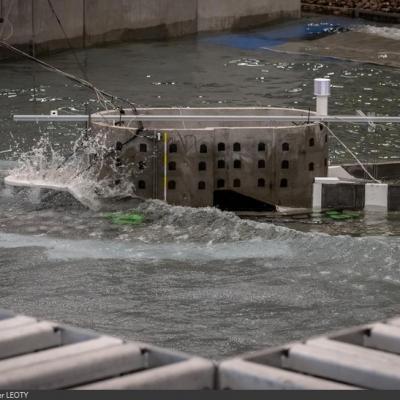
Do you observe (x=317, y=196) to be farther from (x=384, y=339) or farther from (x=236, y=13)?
(x=236, y=13)

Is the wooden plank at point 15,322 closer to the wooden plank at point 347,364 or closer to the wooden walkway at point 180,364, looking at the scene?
the wooden walkway at point 180,364

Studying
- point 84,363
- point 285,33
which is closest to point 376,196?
point 84,363

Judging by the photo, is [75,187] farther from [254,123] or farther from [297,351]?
[297,351]

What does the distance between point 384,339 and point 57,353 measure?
2504 millimetres

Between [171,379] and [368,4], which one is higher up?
[368,4]

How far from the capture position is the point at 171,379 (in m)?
9.01

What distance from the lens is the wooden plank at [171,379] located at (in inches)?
351

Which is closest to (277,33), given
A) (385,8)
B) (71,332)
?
(385,8)

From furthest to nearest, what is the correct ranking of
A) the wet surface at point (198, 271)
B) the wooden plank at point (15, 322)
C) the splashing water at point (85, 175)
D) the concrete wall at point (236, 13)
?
A: the concrete wall at point (236, 13)
the splashing water at point (85, 175)
the wet surface at point (198, 271)
the wooden plank at point (15, 322)

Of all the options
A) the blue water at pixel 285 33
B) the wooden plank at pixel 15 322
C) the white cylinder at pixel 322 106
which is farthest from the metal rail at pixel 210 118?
the blue water at pixel 285 33

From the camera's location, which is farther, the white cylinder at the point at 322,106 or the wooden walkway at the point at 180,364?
the white cylinder at the point at 322,106

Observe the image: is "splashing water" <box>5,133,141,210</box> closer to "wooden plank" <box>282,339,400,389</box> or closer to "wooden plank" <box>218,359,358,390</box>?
"wooden plank" <box>282,339,400,389</box>

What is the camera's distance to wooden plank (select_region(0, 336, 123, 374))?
30.5 ft

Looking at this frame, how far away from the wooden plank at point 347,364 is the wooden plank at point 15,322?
209 centimetres
